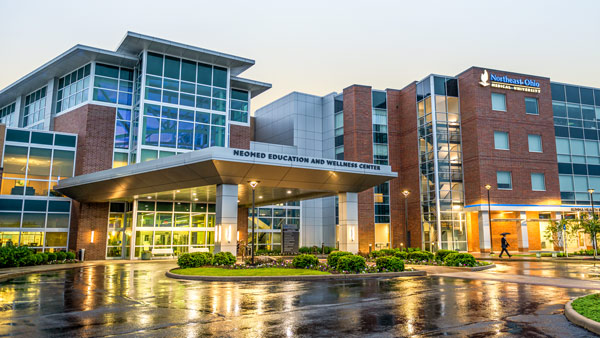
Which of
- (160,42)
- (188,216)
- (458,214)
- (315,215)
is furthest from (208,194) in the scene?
(458,214)

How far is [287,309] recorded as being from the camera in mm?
11656

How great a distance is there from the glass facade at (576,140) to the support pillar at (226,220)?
3857 cm

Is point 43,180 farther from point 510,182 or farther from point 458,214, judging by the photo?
point 510,182

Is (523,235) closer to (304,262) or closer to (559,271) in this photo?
(559,271)

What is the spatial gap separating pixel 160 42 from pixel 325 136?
2481 cm

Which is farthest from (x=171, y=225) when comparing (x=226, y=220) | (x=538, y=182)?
(x=538, y=182)

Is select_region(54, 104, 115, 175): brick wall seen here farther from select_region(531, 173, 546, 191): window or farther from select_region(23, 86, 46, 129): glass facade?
select_region(531, 173, 546, 191): window

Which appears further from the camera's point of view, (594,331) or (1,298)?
(1,298)

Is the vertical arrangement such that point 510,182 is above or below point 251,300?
above

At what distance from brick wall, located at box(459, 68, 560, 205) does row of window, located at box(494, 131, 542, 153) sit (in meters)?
0.37

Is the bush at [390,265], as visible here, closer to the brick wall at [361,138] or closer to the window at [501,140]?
the brick wall at [361,138]

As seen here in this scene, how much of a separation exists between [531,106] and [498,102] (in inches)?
177

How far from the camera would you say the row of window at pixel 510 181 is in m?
44.6

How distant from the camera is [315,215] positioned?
176ft
